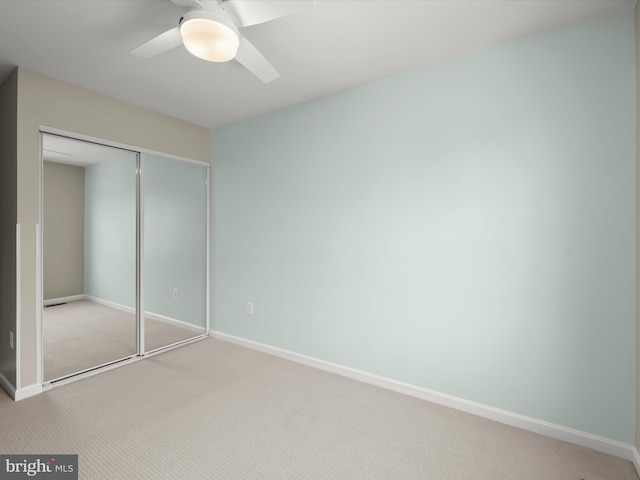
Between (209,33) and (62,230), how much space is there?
2351 mm

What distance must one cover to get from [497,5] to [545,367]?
7.22ft

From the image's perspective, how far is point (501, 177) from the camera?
2.06m

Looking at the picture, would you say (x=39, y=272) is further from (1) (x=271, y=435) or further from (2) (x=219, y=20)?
(2) (x=219, y=20)

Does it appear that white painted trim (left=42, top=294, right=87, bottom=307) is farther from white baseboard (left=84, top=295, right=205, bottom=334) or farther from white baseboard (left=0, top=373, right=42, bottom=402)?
white baseboard (left=0, top=373, right=42, bottom=402)

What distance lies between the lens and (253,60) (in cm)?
181

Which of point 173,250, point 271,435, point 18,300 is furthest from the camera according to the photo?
point 173,250

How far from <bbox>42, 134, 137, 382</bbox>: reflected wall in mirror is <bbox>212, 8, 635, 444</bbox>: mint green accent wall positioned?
1.50m

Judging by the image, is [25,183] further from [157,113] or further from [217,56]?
[217,56]

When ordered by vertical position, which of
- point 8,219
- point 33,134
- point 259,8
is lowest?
point 8,219

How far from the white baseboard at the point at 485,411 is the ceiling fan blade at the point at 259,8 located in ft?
8.53

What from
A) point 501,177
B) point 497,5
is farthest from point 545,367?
point 497,5

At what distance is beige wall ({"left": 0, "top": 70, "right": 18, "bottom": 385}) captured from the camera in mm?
2334

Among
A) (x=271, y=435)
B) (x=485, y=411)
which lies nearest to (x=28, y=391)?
(x=271, y=435)

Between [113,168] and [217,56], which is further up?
[217,56]
